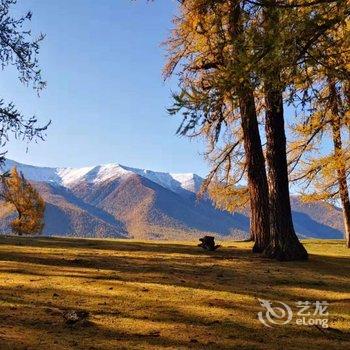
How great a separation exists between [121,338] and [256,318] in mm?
2196

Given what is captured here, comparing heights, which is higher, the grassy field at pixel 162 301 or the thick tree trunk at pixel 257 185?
the thick tree trunk at pixel 257 185

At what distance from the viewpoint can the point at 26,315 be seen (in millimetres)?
6730

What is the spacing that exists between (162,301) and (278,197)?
764cm

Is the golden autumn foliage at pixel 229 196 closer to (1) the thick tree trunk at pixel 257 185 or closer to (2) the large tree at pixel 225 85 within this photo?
(2) the large tree at pixel 225 85

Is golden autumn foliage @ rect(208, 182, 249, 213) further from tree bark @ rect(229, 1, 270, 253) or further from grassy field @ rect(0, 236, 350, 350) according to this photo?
grassy field @ rect(0, 236, 350, 350)

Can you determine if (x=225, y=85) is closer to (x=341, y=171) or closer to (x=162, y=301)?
(x=162, y=301)

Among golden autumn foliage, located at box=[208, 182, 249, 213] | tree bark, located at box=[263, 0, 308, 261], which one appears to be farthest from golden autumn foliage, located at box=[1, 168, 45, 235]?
tree bark, located at box=[263, 0, 308, 261]

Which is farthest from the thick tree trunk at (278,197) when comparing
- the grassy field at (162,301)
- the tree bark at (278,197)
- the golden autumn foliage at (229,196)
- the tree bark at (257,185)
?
the golden autumn foliage at (229,196)

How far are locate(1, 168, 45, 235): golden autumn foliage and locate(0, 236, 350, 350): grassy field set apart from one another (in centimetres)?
4246

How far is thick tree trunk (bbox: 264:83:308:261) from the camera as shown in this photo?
14352 mm

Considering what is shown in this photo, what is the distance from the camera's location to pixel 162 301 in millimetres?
7945

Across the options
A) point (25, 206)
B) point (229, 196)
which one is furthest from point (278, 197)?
point (25, 206)

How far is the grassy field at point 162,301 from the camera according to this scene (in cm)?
586

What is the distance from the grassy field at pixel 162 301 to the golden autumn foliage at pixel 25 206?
4246 cm
